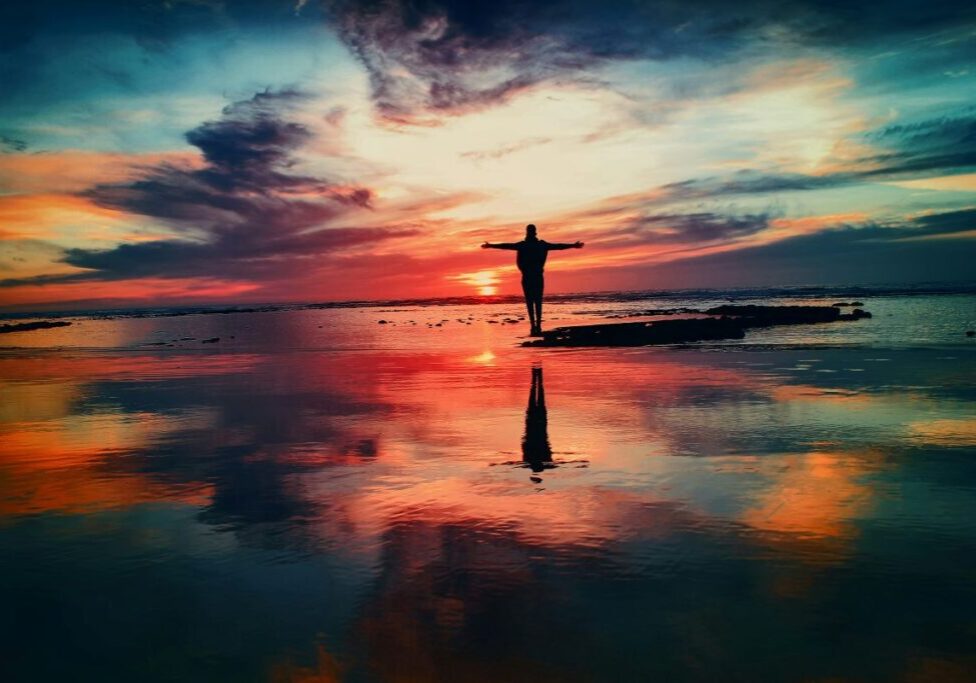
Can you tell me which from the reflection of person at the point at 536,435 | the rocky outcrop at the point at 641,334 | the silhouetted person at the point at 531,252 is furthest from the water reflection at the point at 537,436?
the rocky outcrop at the point at 641,334

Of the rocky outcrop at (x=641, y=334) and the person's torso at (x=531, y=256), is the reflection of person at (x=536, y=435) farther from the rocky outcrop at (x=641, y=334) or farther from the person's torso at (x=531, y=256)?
the rocky outcrop at (x=641, y=334)

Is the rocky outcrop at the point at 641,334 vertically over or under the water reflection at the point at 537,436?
over

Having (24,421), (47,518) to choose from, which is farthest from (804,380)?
(24,421)

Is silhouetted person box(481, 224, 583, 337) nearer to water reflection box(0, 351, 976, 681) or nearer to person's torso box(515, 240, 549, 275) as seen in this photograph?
person's torso box(515, 240, 549, 275)

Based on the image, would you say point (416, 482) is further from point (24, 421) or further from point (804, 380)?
point (804, 380)

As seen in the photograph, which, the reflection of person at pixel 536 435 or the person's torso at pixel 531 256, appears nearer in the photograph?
the reflection of person at pixel 536 435

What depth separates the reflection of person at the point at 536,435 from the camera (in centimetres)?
948

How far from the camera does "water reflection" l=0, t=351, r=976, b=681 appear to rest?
448cm

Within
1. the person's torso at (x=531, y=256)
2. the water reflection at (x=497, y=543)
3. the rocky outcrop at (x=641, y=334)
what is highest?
the person's torso at (x=531, y=256)

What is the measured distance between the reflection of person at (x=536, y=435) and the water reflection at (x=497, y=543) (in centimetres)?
8

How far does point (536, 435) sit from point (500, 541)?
494cm

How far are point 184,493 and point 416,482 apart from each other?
2.72 meters

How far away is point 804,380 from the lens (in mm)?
17000

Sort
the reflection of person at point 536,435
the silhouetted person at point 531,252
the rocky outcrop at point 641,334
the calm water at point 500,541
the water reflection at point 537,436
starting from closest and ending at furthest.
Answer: the calm water at point 500,541 → the water reflection at point 537,436 → the reflection of person at point 536,435 → the silhouetted person at point 531,252 → the rocky outcrop at point 641,334
